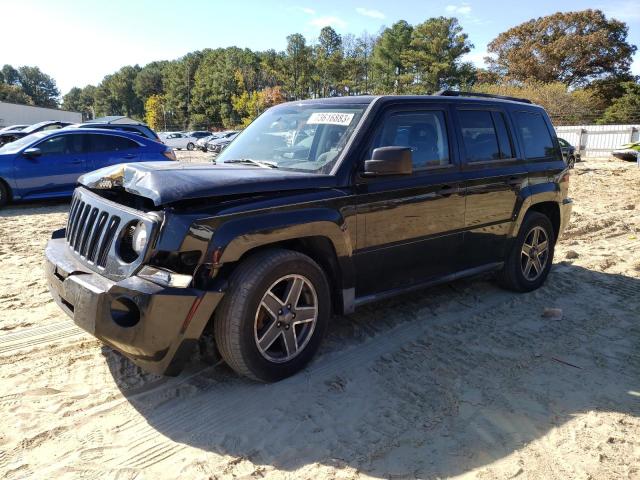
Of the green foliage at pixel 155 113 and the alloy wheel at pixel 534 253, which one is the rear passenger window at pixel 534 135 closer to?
the alloy wheel at pixel 534 253

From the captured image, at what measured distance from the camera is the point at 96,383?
3.37 metres

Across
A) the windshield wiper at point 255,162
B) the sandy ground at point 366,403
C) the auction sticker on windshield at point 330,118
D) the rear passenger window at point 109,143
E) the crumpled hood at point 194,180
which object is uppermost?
the auction sticker on windshield at point 330,118

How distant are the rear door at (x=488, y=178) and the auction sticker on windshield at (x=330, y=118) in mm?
1131

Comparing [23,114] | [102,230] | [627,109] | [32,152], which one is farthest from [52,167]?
[23,114]

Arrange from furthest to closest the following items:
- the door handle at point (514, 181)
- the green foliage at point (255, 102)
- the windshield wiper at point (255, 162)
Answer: the green foliage at point (255, 102) < the door handle at point (514, 181) < the windshield wiper at point (255, 162)

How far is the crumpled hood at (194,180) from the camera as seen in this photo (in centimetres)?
298

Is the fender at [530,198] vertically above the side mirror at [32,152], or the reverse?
the side mirror at [32,152]

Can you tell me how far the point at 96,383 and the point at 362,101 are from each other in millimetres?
2810

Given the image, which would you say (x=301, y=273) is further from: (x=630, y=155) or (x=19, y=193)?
(x=630, y=155)

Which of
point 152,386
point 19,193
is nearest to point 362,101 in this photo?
point 152,386

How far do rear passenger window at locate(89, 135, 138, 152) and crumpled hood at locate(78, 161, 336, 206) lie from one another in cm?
758

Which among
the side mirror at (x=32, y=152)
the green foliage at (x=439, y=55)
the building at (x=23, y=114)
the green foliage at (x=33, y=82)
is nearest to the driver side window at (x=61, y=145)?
the side mirror at (x=32, y=152)

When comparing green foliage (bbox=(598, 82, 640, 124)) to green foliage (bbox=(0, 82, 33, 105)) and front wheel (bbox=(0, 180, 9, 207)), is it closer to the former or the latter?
front wheel (bbox=(0, 180, 9, 207))

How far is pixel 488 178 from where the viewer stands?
4.64 metres
